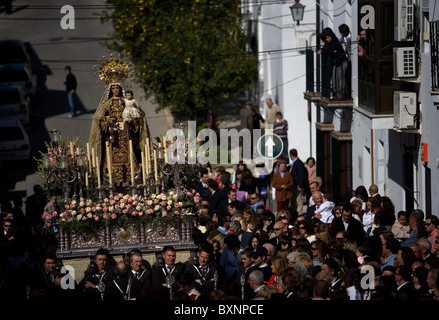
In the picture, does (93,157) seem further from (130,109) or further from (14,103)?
(14,103)

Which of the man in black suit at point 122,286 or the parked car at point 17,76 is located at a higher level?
the parked car at point 17,76

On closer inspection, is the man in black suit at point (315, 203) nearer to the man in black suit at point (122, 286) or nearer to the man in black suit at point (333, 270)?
the man in black suit at point (333, 270)

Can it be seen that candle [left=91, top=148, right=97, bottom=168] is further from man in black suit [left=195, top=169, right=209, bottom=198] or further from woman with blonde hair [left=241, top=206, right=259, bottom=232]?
man in black suit [left=195, top=169, right=209, bottom=198]

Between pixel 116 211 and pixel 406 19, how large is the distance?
6.44 meters

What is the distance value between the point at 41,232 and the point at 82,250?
218cm

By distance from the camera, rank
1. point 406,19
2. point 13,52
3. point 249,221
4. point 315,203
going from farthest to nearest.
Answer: point 13,52 → point 406,19 → point 315,203 → point 249,221

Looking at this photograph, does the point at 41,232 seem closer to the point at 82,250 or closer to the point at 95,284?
the point at 82,250

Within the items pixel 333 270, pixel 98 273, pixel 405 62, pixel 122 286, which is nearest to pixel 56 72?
pixel 405 62

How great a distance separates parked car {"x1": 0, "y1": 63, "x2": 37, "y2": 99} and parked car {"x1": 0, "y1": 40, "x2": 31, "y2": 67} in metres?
1.50

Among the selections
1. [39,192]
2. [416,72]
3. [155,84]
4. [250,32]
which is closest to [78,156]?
[39,192]

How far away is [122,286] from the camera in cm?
1240

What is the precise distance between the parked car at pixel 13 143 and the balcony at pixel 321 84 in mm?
8007

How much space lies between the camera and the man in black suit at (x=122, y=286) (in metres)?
12.3

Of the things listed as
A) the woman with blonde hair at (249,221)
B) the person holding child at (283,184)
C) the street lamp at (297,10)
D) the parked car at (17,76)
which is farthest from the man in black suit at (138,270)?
the parked car at (17,76)
